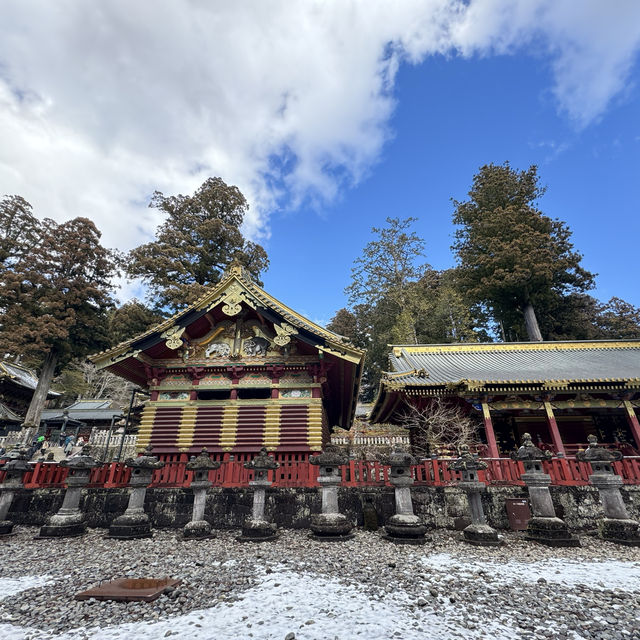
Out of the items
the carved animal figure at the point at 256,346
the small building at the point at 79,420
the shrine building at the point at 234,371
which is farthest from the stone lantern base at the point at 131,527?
the small building at the point at 79,420

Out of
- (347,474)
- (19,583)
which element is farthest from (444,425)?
(19,583)

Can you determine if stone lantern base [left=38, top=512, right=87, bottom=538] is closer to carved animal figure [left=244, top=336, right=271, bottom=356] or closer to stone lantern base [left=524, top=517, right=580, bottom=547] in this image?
carved animal figure [left=244, top=336, right=271, bottom=356]

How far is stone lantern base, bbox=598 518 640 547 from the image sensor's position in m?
7.20

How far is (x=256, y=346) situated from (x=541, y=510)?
394 inches

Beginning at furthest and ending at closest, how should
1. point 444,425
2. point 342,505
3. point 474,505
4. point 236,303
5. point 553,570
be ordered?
point 444,425 < point 236,303 < point 342,505 < point 474,505 < point 553,570

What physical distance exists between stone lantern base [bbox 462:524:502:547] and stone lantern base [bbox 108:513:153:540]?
7402mm

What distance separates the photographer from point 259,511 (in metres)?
8.24

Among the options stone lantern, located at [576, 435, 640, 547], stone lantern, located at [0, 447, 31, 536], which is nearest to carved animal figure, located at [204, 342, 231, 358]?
stone lantern, located at [0, 447, 31, 536]

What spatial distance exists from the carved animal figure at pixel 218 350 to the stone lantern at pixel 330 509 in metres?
6.31

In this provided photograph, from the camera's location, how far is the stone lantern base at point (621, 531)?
23.6ft

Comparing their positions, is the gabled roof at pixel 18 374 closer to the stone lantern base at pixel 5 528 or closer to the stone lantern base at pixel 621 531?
the stone lantern base at pixel 5 528

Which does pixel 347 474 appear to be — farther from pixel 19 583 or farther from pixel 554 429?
pixel 554 429

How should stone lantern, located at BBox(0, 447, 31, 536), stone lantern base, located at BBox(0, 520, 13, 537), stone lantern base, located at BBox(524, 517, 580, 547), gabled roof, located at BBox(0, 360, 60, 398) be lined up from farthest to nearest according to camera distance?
gabled roof, located at BBox(0, 360, 60, 398), stone lantern, located at BBox(0, 447, 31, 536), stone lantern base, located at BBox(0, 520, 13, 537), stone lantern base, located at BBox(524, 517, 580, 547)

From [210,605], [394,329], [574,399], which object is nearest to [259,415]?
[210,605]
